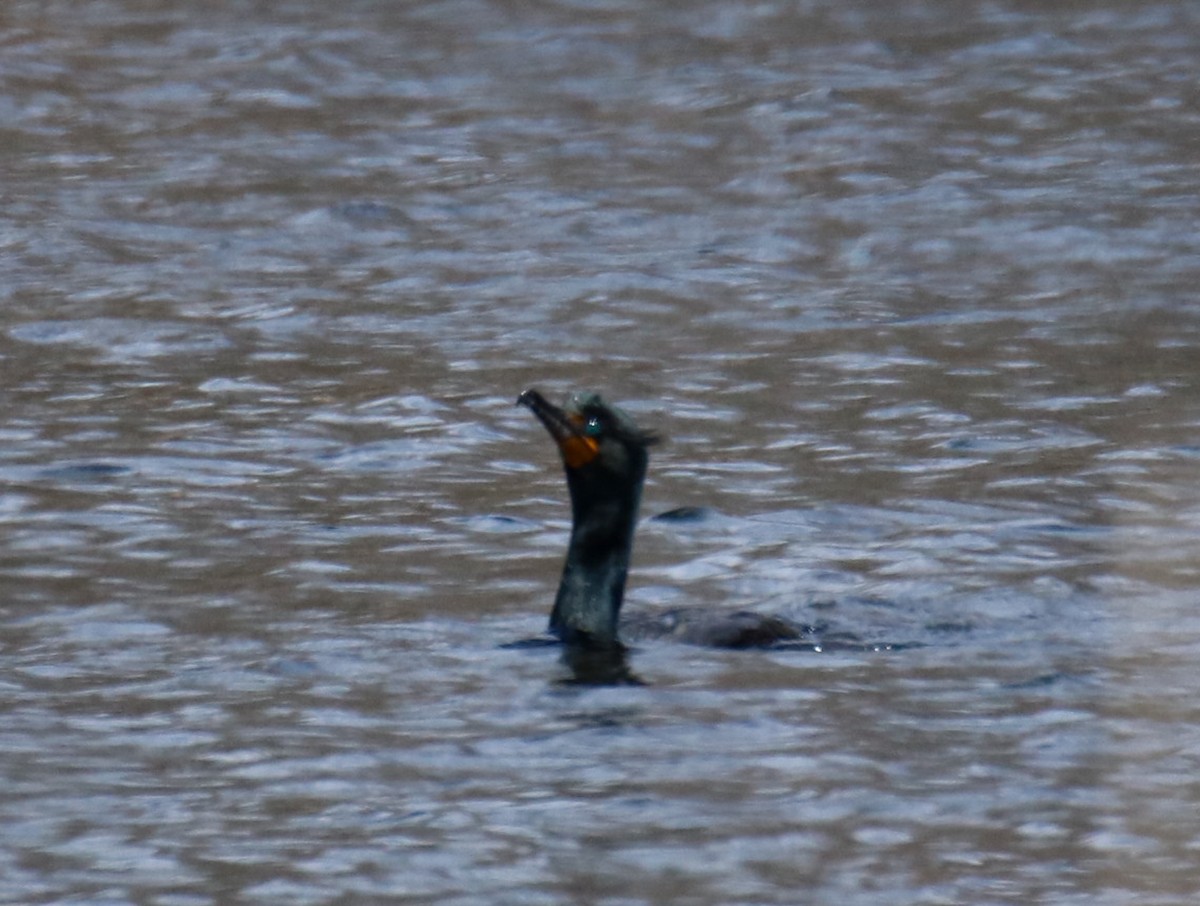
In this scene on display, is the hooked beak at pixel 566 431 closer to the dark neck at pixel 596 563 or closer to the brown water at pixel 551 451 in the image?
the dark neck at pixel 596 563

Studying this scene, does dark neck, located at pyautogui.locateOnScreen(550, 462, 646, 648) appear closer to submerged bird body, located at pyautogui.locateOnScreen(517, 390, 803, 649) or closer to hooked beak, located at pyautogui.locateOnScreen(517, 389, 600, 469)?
submerged bird body, located at pyautogui.locateOnScreen(517, 390, 803, 649)

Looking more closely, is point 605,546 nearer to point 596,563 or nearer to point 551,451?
point 596,563

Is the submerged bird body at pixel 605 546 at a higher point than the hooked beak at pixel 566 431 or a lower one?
lower

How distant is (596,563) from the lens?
363 inches

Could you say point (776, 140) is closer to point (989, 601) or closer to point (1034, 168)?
point (1034, 168)

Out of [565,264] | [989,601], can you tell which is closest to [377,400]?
[565,264]

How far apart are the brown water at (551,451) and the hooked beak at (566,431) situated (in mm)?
665

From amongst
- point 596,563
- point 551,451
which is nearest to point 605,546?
point 596,563

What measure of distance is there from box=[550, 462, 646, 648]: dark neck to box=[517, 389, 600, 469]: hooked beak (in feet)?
0.37

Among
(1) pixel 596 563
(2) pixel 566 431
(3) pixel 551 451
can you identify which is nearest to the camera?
(2) pixel 566 431

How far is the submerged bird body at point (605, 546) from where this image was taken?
29.9ft

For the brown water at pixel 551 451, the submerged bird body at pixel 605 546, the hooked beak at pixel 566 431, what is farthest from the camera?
the submerged bird body at pixel 605 546

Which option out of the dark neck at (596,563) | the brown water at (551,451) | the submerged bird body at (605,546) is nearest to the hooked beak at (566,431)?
the submerged bird body at (605,546)

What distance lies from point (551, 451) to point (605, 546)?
11.2 ft
